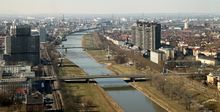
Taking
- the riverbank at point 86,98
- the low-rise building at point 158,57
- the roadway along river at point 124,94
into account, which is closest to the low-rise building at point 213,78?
the roadway along river at point 124,94

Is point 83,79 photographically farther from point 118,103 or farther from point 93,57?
point 93,57

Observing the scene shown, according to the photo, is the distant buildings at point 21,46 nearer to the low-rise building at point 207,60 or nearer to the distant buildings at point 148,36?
the low-rise building at point 207,60

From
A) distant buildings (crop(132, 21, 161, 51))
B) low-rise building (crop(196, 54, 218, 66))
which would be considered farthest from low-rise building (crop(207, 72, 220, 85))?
distant buildings (crop(132, 21, 161, 51))

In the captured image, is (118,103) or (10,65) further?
(10,65)

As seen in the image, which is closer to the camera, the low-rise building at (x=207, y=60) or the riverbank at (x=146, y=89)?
the riverbank at (x=146, y=89)

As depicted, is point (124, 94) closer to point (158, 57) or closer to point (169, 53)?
point (158, 57)

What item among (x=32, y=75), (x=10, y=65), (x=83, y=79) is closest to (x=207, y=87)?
(x=83, y=79)
